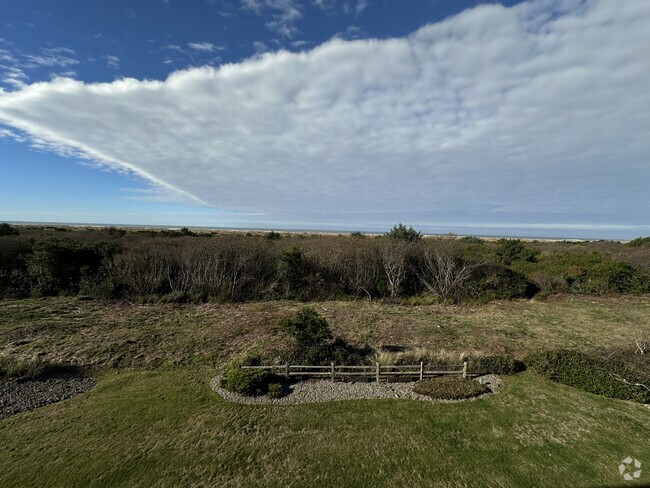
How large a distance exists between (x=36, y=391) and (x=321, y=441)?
10.8 m

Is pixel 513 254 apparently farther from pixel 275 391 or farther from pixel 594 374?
pixel 275 391

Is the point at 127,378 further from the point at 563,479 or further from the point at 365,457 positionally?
the point at 563,479

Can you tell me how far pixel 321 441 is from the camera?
8648mm

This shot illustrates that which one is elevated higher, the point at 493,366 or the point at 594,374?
the point at 594,374

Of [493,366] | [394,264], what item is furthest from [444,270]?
[493,366]

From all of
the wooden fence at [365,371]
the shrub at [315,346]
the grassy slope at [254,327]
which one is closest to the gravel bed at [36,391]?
the grassy slope at [254,327]

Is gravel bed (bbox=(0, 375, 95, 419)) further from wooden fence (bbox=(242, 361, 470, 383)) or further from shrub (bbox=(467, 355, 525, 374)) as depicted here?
shrub (bbox=(467, 355, 525, 374))

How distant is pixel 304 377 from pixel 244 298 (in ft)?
49.1

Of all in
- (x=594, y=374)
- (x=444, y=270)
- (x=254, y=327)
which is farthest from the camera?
(x=444, y=270)

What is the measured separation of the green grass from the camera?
7.43 meters

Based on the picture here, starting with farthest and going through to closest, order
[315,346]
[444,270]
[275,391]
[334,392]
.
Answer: [444,270]
[315,346]
[334,392]
[275,391]

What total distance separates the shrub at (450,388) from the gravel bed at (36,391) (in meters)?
12.8

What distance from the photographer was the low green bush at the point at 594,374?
10.9 meters

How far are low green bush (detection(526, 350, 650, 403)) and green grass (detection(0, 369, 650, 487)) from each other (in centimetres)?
52
